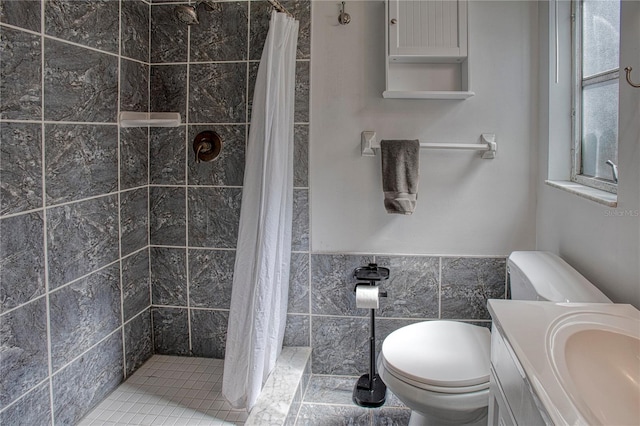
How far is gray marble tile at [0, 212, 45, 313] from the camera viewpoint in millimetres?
1454

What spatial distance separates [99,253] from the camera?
1925 mm

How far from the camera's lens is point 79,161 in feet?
5.89

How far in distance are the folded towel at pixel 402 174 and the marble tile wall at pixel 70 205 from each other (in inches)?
46.6

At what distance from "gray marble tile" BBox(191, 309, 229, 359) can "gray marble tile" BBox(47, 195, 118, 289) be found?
1.75 feet

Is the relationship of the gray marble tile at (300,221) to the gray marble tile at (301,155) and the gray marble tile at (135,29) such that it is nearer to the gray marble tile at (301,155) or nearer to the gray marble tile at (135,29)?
the gray marble tile at (301,155)

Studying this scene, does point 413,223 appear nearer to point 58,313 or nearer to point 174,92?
point 174,92

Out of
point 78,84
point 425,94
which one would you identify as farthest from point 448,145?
point 78,84

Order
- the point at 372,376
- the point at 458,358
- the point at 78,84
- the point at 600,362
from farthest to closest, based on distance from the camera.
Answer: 1. the point at 372,376
2. the point at 78,84
3. the point at 458,358
4. the point at 600,362

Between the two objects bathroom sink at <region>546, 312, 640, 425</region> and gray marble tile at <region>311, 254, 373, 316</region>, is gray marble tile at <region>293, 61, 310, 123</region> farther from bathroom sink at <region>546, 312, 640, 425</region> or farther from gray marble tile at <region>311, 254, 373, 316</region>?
bathroom sink at <region>546, 312, 640, 425</region>

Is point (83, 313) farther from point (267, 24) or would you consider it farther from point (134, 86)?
point (267, 24)

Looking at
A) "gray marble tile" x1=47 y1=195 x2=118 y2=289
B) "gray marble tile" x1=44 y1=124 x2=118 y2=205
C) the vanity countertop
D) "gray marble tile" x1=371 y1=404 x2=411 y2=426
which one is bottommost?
"gray marble tile" x1=371 y1=404 x2=411 y2=426

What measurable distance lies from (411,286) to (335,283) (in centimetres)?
36

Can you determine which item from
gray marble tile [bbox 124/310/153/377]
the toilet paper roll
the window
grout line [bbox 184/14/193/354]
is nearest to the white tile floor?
gray marble tile [bbox 124/310/153/377]

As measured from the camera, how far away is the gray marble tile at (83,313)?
1.68 meters
